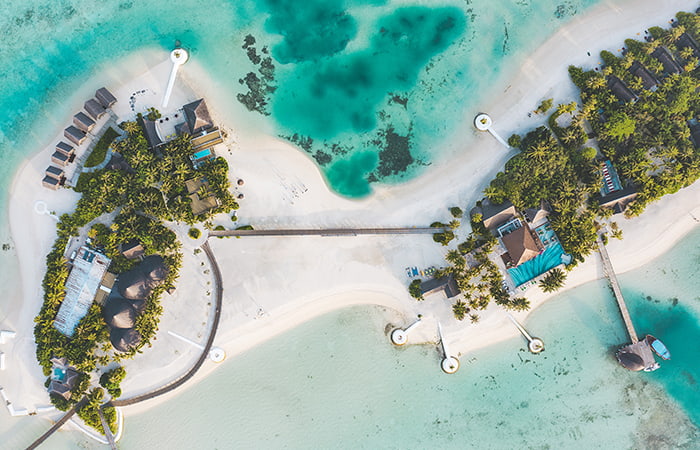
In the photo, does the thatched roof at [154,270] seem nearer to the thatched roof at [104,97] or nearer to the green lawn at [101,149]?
the green lawn at [101,149]

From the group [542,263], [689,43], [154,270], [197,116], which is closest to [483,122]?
[542,263]

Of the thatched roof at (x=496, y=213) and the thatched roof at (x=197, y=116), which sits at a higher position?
the thatched roof at (x=197, y=116)

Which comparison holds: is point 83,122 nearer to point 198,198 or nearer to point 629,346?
point 198,198

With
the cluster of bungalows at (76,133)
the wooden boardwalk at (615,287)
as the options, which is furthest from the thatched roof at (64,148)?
the wooden boardwalk at (615,287)

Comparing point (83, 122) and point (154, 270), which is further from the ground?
point (83, 122)

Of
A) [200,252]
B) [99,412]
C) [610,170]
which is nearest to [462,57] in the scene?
[610,170]

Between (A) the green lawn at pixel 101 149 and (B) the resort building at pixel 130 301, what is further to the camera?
(A) the green lawn at pixel 101 149

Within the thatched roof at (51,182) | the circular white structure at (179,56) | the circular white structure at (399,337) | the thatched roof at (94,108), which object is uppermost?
the circular white structure at (179,56)
